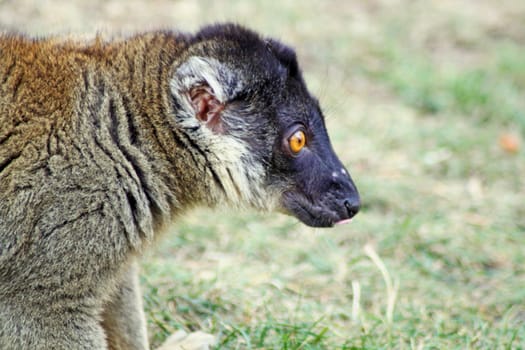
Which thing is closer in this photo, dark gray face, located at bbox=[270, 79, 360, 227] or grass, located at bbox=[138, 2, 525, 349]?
dark gray face, located at bbox=[270, 79, 360, 227]

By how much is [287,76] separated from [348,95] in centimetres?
572

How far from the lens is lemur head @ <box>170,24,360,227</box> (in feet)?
16.6

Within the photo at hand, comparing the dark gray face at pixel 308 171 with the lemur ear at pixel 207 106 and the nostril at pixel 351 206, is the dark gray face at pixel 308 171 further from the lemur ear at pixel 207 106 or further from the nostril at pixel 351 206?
the lemur ear at pixel 207 106

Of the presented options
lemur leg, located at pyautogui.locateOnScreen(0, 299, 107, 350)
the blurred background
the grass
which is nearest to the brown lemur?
lemur leg, located at pyautogui.locateOnScreen(0, 299, 107, 350)

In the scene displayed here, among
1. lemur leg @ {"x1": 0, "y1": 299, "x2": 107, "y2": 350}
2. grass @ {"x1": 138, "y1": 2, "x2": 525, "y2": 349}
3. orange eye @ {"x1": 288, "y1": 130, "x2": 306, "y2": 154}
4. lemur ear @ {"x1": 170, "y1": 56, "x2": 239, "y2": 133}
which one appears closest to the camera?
lemur leg @ {"x1": 0, "y1": 299, "x2": 107, "y2": 350}

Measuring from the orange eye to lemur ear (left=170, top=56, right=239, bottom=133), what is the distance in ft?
1.63

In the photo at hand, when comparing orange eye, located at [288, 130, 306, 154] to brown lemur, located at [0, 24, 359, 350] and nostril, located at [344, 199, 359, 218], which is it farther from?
nostril, located at [344, 199, 359, 218]

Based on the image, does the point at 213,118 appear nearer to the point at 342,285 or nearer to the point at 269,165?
the point at 269,165

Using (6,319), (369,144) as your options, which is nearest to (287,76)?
(6,319)

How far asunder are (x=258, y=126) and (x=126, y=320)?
1587 mm

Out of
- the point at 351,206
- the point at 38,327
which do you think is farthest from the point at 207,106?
the point at 38,327

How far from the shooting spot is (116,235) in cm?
466

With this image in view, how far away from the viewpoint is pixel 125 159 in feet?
15.8

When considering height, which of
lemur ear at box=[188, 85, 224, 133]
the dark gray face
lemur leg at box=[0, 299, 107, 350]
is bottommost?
lemur leg at box=[0, 299, 107, 350]
